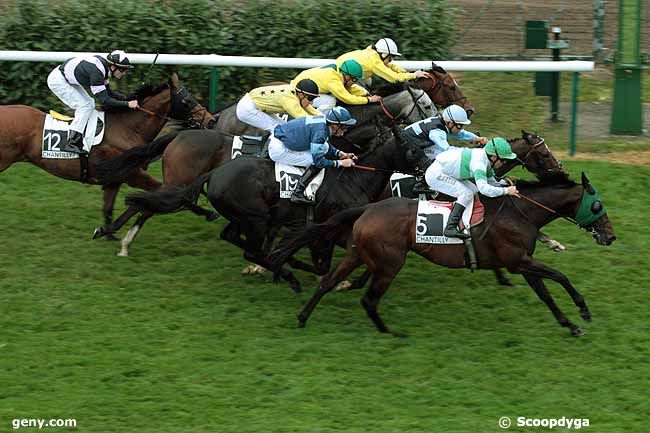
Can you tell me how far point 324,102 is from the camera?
10328 millimetres

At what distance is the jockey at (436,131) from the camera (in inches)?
358

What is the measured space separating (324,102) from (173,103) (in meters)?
1.30

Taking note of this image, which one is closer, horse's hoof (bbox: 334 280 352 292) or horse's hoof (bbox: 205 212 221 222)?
horse's hoof (bbox: 334 280 352 292)

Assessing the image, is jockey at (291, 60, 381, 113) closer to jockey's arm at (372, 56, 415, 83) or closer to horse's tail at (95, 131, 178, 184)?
jockey's arm at (372, 56, 415, 83)

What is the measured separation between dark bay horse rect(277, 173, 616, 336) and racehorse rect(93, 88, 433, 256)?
4.44ft

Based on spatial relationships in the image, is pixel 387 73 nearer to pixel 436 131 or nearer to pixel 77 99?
pixel 436 131

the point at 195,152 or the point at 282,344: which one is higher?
the point at 195,152

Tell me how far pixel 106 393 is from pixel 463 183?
286 centimetres

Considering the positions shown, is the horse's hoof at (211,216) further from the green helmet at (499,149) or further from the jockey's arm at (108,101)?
the green helmet at (499,149)

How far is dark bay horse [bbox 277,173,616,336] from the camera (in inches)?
331

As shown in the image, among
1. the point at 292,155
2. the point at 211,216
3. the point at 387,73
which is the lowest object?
the point at 211,216

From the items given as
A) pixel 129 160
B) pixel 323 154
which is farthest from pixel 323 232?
pixel 129 160

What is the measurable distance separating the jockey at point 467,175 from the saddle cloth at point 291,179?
0.96m

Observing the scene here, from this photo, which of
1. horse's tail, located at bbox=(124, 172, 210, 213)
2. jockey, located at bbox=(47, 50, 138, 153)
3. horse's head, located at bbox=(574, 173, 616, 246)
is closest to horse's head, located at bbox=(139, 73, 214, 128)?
jockey, located at bbox=(47, 50, 138, 153)
